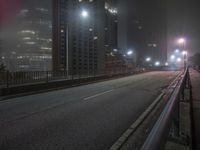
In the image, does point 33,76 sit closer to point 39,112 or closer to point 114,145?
point 39,112

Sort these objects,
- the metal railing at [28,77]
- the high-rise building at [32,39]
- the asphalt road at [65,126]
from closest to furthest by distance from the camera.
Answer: the asphalt road at [65,126] < the metal railing at [28,77] < the high-rise building at [32,39]

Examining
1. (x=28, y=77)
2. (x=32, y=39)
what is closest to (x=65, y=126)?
(x=28, y=77)

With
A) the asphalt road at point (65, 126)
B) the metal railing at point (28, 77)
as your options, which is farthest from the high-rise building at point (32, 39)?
the asphalt road at point (65, 126)

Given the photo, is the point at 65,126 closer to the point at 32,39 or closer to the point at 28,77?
the point at 28,77

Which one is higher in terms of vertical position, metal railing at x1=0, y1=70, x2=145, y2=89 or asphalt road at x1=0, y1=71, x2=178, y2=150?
metal railing at x1=0, y1=70, x2=145, y2=89

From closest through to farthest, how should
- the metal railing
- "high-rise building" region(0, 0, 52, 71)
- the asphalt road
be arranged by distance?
1. the asphalt road
2. the metal railing
3. "high-rise building" region(0, 0, 52, 71)

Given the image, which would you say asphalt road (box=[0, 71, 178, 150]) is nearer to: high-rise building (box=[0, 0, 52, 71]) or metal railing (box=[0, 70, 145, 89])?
metal railing (box=[0, 70, 145, 89])

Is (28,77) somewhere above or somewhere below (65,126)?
above

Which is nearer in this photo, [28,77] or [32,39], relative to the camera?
[28,77]

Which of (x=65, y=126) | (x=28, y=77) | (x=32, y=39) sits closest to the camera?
(x=65, y=126)

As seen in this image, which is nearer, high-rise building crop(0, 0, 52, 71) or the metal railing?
the metal railing

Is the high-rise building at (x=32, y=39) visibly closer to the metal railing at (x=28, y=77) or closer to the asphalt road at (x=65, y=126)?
the metal railing at (x=28, y=77)

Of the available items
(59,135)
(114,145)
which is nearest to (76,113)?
(59,135)

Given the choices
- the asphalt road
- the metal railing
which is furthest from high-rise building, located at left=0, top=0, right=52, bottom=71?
the asphalt road
